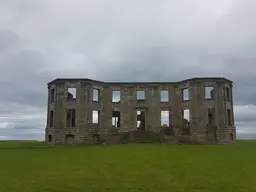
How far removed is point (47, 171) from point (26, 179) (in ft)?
6.98

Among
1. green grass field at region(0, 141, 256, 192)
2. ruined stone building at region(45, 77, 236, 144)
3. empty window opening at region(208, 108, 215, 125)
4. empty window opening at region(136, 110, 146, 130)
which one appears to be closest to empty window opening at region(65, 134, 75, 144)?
ruined stone building at region(45, 77, 236, 144)

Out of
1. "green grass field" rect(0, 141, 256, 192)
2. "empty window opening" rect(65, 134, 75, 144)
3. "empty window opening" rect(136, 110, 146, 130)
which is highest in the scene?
"empty window opening" rect(136, 110, 146, 130)

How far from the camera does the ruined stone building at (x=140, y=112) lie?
44656mm

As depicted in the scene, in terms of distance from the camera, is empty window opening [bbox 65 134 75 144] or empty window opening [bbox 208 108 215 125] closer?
empty window opening [bbox 208 108 215 125]

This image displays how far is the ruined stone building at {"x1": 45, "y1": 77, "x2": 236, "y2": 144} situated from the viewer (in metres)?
44.7

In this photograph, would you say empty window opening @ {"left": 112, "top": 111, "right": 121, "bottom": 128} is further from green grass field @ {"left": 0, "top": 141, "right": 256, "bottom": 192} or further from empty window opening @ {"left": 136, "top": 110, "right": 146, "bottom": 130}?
green grass field @ {"left": 0, "top": 141, "right": 256, "bottom": 192}

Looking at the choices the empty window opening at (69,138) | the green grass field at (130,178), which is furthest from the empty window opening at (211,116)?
the green grass field at (130,178)

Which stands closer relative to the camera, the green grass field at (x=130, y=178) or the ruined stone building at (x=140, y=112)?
the green grass field at (x=130, y=178)

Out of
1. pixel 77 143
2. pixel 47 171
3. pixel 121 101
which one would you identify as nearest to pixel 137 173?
pixel 47 171

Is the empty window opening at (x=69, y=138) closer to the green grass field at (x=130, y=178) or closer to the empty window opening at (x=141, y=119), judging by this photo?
the empty window opening at (x=141, y=119)

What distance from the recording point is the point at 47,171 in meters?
14.2

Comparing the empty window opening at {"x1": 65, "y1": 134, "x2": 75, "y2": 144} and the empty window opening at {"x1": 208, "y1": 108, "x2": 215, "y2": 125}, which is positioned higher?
the empty window opening at {"x1": 208, "y1": 108, "x2": 215, "y2": 125}

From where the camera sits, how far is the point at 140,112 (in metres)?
50.2

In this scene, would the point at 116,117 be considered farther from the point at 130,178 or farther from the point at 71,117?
the point at 130,178
